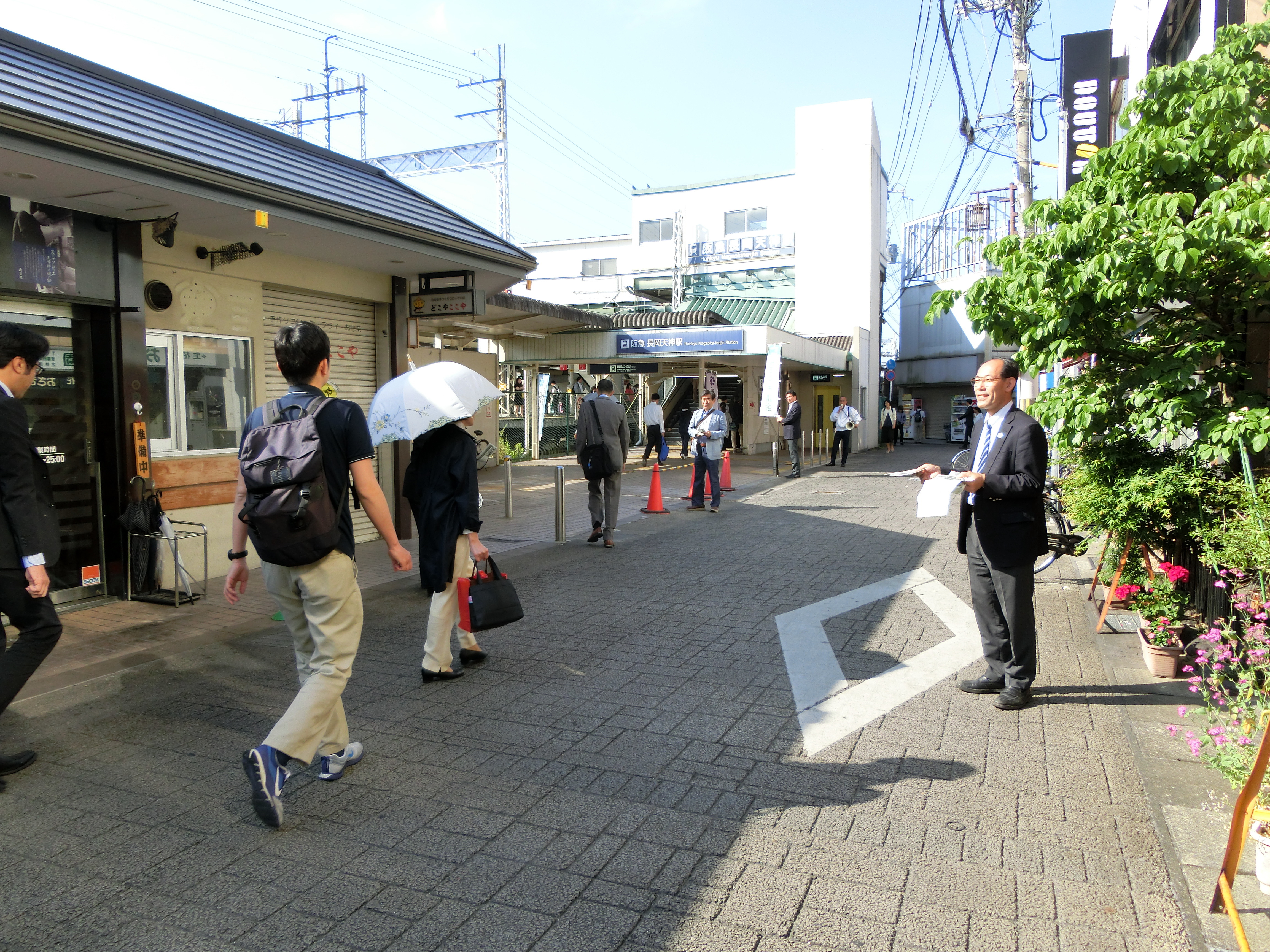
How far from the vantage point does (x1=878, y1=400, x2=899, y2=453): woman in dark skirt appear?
1278 inches

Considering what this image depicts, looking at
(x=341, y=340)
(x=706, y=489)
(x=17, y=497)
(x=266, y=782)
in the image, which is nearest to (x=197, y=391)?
(x=341, y=340)

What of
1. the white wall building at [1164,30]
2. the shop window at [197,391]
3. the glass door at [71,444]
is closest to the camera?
the glass door at [71,444]

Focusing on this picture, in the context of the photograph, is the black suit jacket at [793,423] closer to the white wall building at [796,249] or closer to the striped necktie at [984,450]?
the white wall building at [796,249]

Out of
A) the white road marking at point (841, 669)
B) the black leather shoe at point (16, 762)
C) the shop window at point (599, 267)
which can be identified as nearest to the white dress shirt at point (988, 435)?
the white road marking at point (841, 669)

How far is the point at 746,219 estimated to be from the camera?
41812mm

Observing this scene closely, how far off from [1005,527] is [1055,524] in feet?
17.3

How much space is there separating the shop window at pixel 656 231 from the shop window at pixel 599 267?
2730mm

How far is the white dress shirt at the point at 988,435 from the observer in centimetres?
477

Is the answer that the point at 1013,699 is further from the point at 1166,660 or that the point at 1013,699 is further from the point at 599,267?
the point at 599,267

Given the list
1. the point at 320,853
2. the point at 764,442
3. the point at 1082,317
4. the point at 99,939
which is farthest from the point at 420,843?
the point at 764,442

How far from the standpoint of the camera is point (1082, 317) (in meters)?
5.37

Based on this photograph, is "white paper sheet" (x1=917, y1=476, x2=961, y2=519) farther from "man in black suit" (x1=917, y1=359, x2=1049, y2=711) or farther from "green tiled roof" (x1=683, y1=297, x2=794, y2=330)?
"green tiled roof" (x1=683, y1=297, x2=794, y2=330)

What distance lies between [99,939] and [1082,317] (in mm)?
5755

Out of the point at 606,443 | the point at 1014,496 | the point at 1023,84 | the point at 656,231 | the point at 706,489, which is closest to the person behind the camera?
the point at 1014,496
